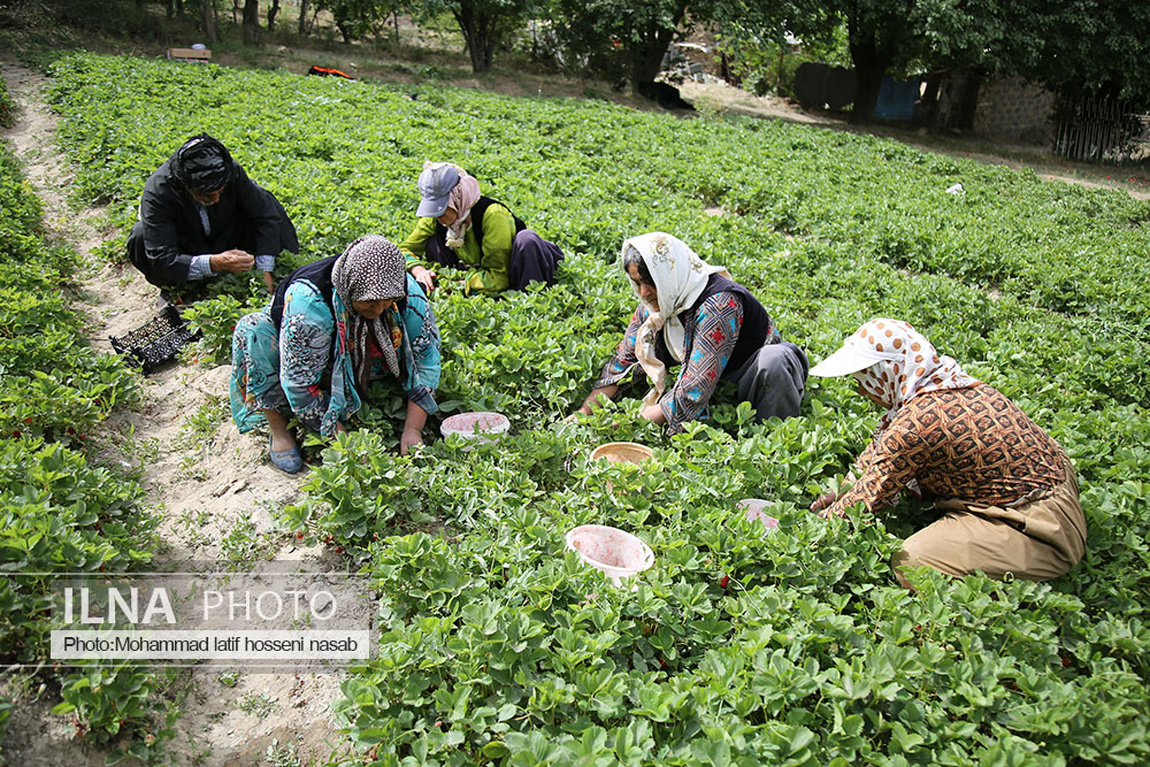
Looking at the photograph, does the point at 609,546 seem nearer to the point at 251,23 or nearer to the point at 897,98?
the point at 251,23

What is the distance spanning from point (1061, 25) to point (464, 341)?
21205 mm

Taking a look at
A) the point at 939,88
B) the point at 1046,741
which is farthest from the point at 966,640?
the point at 939,88

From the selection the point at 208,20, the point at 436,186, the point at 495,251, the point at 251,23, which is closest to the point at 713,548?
the point at 495,251

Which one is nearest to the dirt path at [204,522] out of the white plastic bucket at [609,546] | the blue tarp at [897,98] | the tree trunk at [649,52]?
the white plastic bucket at [609,546]

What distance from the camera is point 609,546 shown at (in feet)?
10.5

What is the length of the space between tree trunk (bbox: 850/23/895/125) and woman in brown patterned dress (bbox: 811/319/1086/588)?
74.1ft

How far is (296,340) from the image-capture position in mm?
3623

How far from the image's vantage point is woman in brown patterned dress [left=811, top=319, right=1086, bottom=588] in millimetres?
2957

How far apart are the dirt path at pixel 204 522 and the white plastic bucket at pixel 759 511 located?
5.97 ft

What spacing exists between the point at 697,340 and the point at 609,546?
4.23 ft

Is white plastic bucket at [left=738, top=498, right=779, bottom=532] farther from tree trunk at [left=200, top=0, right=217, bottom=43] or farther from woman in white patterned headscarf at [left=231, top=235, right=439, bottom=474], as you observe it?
tree trunk at [left=200, top=0, right=217, bottom=43]

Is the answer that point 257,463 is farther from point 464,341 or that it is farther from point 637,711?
point 637,711

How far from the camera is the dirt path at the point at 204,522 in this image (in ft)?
8.23

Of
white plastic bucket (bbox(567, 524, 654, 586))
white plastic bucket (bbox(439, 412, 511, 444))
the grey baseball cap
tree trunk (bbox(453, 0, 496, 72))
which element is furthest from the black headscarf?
tree trunk (bbox(453, 0, 496, 72))
